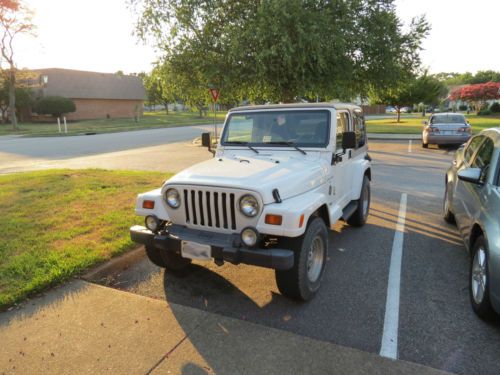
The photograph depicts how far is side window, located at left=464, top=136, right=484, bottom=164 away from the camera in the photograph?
4.86 meters

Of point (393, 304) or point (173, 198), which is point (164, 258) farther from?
point (393, 304)

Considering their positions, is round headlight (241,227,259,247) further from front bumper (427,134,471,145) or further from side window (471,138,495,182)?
front bumper (427,134,471,145)

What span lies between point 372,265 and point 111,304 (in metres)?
2.93

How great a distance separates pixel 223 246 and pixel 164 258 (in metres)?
1.14

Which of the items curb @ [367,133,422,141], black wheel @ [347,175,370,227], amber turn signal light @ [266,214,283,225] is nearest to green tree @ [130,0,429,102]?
curb @ [367,133,422,141]

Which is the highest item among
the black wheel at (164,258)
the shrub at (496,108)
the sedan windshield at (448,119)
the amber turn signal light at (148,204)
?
the shrub at (496,108)

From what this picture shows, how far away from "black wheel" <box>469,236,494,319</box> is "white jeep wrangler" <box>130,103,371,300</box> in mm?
1362

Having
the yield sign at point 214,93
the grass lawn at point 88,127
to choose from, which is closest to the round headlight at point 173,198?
the yield sign at point 214,93

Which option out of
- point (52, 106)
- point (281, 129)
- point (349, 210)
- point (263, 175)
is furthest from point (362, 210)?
point (52, 106)

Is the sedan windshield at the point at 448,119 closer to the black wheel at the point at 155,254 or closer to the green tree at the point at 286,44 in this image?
the green tree at the point at 286,44

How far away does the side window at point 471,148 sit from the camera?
4.86 metres

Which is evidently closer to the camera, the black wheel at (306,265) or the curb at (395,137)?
the black wheel at (306,265)

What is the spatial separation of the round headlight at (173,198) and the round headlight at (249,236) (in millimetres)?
759

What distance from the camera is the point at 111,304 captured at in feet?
12.0
